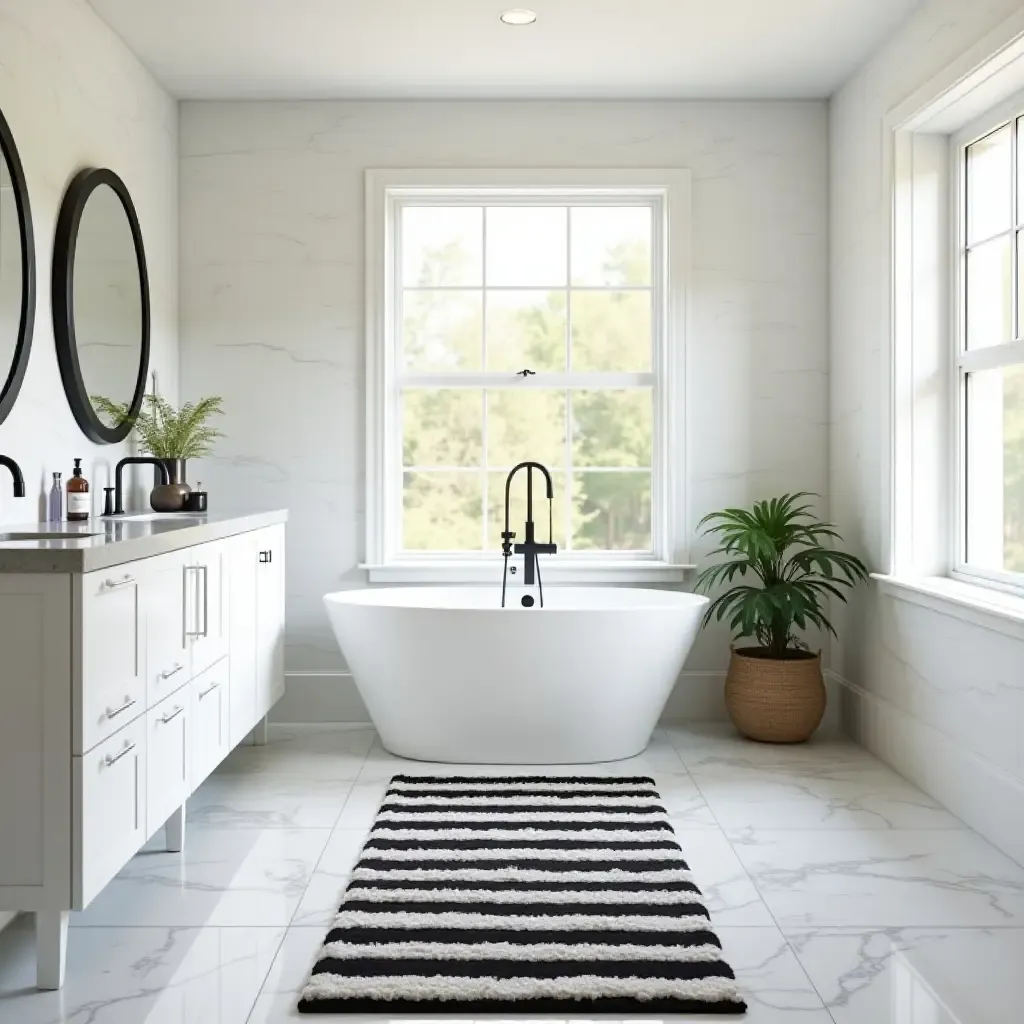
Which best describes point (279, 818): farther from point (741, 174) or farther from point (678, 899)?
point (741, 174)

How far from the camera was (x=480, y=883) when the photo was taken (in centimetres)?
281

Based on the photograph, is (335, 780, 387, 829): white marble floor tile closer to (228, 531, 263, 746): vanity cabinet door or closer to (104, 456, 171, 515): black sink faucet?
(228, 531, 263, 746): vanity cabinet door

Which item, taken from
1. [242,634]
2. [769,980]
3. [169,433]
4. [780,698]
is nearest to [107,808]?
[242,634]

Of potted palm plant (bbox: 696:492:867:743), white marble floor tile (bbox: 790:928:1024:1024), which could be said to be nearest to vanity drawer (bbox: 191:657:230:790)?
white marble floor tile (bbox: 790:928:1024:1024)

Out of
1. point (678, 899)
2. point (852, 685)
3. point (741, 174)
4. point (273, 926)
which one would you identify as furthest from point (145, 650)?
point (741, 174)

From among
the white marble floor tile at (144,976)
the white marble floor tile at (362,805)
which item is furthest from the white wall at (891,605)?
the white marble floor tile at (144,976)

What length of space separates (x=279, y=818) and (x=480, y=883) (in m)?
0.87

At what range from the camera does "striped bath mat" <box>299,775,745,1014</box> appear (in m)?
2.21

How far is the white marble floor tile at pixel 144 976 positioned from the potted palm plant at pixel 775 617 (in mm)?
2293

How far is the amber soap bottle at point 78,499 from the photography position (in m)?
3.26

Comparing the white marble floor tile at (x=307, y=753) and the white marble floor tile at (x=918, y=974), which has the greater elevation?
the white marble floor tile at (x=307, y=753)

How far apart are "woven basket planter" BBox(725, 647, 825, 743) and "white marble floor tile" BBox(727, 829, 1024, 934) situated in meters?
1.01

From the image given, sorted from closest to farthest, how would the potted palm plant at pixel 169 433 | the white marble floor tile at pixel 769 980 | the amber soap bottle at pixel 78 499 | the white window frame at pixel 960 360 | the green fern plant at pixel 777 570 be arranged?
the white marble floor tile at pixel 769 980 < the amber soap bottle at pixel 78 499 < the white window frame at pixel 960 360 < the potted palm plant at pixel 169 433 < the green fern plant at pixel 777 570

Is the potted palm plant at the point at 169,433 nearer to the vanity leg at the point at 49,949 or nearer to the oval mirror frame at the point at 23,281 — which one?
the oval mirror frame at the point at 23,281
